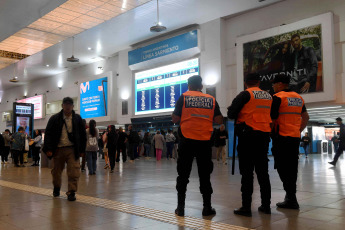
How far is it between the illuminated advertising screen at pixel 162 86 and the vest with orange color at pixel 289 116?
40.3 feet

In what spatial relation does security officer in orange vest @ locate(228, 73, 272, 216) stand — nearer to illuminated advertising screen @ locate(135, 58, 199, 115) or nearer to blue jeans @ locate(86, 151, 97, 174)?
blue jeans @ locate(86, 151, 97, 174)

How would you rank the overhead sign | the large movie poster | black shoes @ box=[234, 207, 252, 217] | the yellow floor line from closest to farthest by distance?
1. the yellow floor line
2. black shoes @ box=[234, 207, 252, 217]
3. the large movie poster
4. the overhead sign

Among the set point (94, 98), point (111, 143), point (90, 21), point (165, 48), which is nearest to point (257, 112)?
point (111, 143)

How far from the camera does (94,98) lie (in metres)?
22.8

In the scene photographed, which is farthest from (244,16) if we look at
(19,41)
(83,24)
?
(19,41)

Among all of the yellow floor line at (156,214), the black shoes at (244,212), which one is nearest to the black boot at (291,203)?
the black shoes at (244,212)

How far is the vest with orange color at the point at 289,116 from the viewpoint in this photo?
4.09 meters

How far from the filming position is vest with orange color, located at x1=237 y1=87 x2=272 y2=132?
370cm

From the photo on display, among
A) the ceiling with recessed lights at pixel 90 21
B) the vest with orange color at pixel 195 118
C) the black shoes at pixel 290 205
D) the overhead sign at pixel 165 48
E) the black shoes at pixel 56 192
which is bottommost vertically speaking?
the black shoes at pixel 56 192

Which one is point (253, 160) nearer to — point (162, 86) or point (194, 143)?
point (194, 143)

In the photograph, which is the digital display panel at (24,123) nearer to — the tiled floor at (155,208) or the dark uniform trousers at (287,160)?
the tiled floor at (155,208)

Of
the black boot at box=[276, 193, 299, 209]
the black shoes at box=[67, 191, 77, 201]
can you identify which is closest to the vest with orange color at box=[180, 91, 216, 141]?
the black boot at box=[276, 193, 299, 209]

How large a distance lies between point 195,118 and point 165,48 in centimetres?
1449

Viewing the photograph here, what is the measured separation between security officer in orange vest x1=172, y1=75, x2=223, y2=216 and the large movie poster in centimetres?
1031
